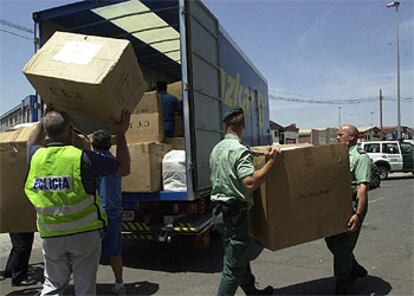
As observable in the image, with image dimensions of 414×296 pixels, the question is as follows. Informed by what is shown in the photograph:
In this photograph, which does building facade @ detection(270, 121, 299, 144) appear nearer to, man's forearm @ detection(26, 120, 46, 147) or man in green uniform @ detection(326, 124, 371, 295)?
man in green uniform @ detection(326, 124, 371, 295)

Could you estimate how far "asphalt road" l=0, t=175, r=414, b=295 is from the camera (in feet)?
15.0

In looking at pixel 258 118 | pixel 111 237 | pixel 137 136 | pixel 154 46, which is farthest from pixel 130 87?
pixel 258 118

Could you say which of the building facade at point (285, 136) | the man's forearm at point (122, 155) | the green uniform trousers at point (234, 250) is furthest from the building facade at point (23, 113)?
the building facade at point (285, 136)

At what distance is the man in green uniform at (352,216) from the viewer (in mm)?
4051

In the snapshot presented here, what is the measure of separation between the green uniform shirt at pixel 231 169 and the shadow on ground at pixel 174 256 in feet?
6.64

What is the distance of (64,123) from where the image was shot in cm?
293

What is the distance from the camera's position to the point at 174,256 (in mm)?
6121

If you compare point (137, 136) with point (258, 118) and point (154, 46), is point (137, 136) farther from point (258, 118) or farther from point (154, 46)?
point (258, 118)

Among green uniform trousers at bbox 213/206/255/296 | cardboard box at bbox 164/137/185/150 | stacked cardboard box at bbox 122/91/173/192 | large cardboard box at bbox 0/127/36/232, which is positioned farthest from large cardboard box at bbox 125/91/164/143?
green uniform trousers at bbox 213/206/255/296

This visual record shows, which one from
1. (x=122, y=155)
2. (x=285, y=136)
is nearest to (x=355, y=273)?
(x=122, y=155)

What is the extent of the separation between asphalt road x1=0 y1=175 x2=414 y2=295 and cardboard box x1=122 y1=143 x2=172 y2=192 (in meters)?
1.10

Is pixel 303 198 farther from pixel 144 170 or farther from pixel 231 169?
pixel 144 170

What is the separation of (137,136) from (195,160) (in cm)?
94

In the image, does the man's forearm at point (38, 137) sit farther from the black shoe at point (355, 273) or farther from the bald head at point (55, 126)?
the black shoe at point (355, 273)
